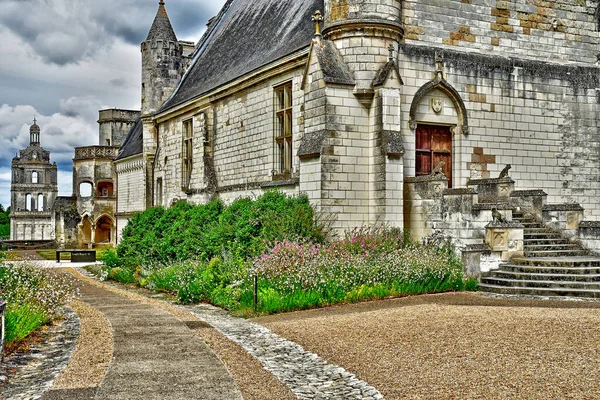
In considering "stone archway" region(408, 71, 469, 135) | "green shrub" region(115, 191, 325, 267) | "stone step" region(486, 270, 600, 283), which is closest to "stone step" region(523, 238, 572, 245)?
"stone step" region(486, 270, 600, 283)

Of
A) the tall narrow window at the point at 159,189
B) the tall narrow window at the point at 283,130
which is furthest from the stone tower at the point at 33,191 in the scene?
the tall narrow window at the point at 283,130

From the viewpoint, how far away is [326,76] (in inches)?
583

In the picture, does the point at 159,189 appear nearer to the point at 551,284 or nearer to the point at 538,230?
the point at 538,230

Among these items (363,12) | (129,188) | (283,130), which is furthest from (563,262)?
(129,188)

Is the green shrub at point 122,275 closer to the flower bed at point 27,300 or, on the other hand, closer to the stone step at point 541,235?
the flower bed at point 27,300

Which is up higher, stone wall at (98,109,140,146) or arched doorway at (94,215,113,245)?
stone wall at (98,109,140,146)

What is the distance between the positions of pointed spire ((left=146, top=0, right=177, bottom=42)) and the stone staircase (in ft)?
61.3

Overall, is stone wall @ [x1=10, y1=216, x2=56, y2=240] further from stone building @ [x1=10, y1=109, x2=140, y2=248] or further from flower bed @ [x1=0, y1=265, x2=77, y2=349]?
flower bed @ [x1=0, y1=265, x2=77, y2=349]

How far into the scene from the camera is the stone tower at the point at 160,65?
28.0 metres

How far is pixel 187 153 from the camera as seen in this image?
82.7 ft

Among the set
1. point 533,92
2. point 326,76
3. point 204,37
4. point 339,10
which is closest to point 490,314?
point 326,76

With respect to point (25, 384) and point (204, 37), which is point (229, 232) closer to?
point (25, 384)

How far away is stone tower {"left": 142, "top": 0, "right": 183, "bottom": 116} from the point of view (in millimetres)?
27984

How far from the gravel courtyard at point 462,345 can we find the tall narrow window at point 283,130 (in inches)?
288
